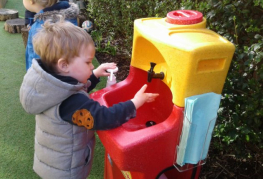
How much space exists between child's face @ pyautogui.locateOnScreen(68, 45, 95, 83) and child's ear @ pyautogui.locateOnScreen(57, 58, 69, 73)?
15mm

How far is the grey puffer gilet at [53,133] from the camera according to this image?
47.6 inches

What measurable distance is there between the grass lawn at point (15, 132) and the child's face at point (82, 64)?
3.38ft

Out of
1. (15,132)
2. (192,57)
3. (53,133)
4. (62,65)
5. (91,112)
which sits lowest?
(15,132)

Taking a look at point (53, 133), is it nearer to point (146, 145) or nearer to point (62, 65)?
point (62, 65)

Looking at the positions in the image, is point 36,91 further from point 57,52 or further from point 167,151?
point 167,151

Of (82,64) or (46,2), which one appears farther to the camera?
(46,2)

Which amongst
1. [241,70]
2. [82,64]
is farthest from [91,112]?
[241,70]

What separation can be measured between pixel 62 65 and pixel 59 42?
4.1 inches

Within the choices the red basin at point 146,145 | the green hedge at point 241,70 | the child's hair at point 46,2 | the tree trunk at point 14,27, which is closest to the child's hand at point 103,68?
the red basin at point 146,145

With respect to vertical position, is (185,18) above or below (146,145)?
above

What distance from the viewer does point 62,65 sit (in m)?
1.26

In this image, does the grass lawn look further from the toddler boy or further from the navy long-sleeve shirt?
the navy long-sleeve shirt

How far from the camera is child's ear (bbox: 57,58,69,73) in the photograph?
1240 millimetres

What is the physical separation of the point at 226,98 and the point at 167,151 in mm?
593
